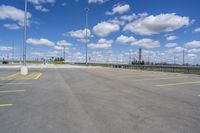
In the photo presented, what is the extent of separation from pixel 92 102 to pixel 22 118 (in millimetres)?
2509

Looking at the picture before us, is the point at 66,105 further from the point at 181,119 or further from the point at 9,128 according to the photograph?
the point at 181,119

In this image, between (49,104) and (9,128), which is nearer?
(9,128)

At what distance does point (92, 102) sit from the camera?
20.0 ft

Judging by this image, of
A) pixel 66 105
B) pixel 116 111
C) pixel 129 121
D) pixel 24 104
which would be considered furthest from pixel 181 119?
pixel 24 104

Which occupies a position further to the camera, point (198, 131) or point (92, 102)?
point (92, 102)

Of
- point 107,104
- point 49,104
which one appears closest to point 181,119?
point 107,104

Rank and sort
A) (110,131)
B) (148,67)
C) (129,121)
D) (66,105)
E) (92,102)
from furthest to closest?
(148,67)
(92,102)
(66,105)
(129,121)
(110,131)

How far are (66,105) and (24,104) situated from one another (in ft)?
4.85

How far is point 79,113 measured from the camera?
4.81 m

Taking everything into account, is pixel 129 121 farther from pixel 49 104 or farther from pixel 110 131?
pixel 49 104

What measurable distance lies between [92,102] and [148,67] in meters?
25.9

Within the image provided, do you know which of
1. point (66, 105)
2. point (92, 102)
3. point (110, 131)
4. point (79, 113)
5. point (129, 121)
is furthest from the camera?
point (92, 102)

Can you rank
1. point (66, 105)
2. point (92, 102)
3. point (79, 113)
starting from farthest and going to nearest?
1. point (92, 102)
2. point (66, 105)
3. point (79, 113)

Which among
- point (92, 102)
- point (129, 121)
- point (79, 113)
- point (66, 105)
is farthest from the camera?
point (92, 102)
